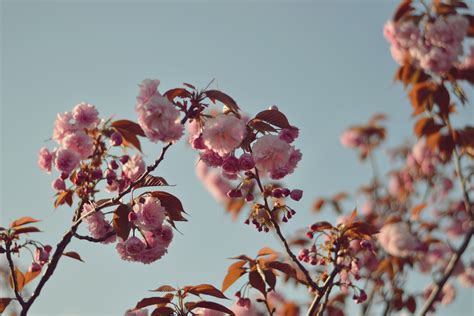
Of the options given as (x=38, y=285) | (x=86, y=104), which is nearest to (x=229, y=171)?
(x=86, y=104)

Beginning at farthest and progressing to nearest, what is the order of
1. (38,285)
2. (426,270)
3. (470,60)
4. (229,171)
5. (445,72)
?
(426,270), (470,60), (445,72), (229,171), (38,285)

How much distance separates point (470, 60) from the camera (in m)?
2.91

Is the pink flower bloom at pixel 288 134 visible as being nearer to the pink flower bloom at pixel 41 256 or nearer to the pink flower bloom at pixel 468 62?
the pink flower bloom at pixel 41 256

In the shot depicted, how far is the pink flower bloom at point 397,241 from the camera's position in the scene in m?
3.46

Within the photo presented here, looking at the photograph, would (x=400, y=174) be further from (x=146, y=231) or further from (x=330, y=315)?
(x=146, y=231)

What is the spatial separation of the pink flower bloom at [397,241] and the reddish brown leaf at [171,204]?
207 cm

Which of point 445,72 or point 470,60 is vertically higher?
point 470,60

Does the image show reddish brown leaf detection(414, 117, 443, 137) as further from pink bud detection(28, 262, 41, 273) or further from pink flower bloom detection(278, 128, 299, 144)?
pink bud detection(28, 262, 41, 273)

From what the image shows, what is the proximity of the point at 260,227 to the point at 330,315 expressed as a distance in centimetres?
151

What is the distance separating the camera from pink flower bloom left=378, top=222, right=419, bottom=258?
Result: 3.46 metres

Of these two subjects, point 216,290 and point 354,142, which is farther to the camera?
point 354,142

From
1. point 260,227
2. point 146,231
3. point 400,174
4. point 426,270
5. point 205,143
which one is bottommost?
point 146,231

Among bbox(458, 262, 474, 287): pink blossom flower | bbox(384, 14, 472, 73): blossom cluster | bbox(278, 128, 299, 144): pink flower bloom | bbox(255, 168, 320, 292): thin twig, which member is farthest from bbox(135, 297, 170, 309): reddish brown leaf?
bbox(458, 262, 474, 287): pink blossom flower

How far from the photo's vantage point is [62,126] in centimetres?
181
